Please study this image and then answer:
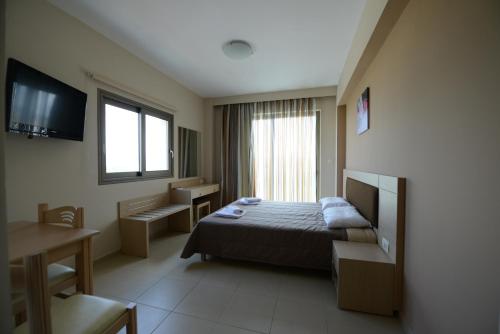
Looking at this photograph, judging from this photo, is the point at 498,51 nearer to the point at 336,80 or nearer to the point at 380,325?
the point at 380,325

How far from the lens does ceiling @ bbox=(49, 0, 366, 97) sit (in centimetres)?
189

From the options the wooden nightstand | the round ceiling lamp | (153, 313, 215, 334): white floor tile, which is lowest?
(153, 313, 215, 334): white floor tile

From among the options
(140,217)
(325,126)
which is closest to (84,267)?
(140,217)

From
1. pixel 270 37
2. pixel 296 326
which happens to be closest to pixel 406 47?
pixel 270 37

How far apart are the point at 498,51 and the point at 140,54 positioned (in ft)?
11.2

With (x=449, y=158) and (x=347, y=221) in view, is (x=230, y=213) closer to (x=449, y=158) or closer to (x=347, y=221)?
(x=347, y=221)

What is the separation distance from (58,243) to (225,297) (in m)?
1.31

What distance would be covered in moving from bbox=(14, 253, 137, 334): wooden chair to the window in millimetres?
1797

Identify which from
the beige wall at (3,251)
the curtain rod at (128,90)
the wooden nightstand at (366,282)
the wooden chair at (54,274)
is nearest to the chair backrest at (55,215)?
the wooden chair at (54,274)

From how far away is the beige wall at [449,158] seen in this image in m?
0.75

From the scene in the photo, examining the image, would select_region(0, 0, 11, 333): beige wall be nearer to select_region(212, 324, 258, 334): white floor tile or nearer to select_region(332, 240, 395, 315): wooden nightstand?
select_region(212, 324, 258, 334): white floor tile

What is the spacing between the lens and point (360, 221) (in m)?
1.98

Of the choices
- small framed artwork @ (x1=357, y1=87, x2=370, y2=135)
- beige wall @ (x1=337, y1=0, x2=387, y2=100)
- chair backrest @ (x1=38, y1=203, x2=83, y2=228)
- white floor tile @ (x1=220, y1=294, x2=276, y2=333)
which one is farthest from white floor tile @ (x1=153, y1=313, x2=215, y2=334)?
beige wall @ (x1=337, y1=0, x2=387, y2=100)

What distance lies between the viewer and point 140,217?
8.68 feet
